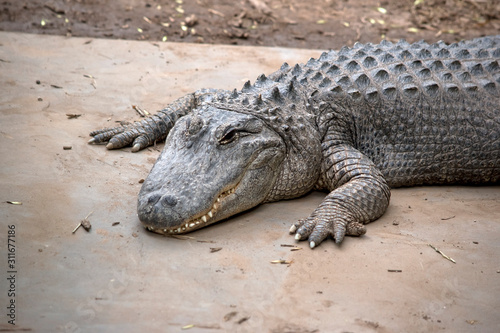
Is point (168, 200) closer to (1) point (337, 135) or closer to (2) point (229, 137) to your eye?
(2) point (229, 137)

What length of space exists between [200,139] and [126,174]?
92cm

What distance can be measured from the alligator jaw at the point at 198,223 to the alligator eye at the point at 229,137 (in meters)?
0.41

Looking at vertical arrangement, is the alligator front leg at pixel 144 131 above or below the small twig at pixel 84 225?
above

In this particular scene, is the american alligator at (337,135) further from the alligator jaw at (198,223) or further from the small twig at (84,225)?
the small twig at (84,225)

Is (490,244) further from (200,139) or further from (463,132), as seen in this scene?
(200,139)

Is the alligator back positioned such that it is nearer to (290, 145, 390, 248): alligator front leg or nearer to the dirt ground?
(290, 145, 390, 248): alligator front leg

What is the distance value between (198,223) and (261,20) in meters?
6.43

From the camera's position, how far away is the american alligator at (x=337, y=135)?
435 cm

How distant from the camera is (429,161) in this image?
17.2 feet

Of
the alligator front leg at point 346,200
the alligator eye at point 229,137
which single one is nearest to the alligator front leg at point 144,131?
the alligator eye at point 229,137

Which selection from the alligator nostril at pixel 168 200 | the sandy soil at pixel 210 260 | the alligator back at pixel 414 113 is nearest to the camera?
the sandy soil at pixel 210 260

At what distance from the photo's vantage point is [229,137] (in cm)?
449

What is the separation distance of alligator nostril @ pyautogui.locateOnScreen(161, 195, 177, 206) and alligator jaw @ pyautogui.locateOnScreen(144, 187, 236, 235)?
0.18 meters

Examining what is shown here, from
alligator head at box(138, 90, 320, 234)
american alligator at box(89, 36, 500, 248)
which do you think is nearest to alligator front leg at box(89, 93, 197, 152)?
american alligator at box(89, 36, 500, 248)
